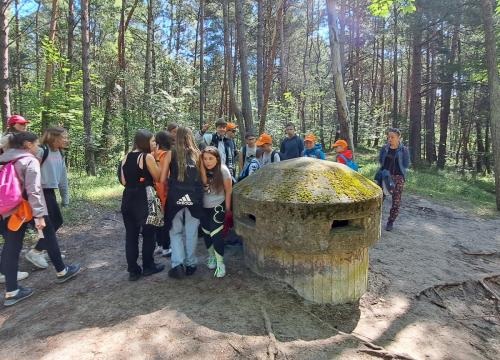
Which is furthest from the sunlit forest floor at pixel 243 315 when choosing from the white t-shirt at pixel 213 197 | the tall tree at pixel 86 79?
the tall tree at pixel 86 79

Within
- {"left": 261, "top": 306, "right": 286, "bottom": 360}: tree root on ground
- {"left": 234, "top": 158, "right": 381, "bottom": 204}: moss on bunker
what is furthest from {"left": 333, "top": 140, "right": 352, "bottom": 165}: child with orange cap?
{"left": 261, "top": 306, "right": 286, "bottom": 360}: tree root on ground

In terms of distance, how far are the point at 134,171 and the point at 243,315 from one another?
6.65 feet

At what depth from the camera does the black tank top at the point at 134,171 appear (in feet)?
13.8

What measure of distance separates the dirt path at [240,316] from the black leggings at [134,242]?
0.74 feet

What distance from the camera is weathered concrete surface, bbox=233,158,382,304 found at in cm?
384

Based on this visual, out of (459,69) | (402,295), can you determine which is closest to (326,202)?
(402,295)

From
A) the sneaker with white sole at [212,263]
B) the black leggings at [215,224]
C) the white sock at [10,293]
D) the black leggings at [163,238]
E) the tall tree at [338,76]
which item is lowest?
the white sock at [10,293]

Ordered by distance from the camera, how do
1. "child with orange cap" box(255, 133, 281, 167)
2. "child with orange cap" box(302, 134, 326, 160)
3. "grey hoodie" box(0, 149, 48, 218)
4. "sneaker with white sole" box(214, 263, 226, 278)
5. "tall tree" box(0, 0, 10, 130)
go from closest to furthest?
"grey hoodie" box(0, 149, 48, 218) → "sneaker with white sole" box(214, 263, 226, 278) → "child with orange cap" box(255, 133, 281, 167) → "child with orange cap" box(302, 134, 326, 160) → "tall tree" box(0, 0, 10, 130)

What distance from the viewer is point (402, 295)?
181 inches

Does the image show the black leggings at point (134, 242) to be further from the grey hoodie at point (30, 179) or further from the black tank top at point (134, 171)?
the grey hoodie at point (30, 179)

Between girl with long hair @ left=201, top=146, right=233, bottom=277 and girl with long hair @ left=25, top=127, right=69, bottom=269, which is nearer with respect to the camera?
girl with long hair @ left=201, top=146, right=233, bottom=277

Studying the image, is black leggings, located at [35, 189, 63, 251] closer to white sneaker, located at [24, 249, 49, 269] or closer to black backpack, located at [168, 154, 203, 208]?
white sneaker, located at [24, 249, 49, 269]

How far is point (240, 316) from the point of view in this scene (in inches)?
140

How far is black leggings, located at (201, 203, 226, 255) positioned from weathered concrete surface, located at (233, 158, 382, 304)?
0.24m
